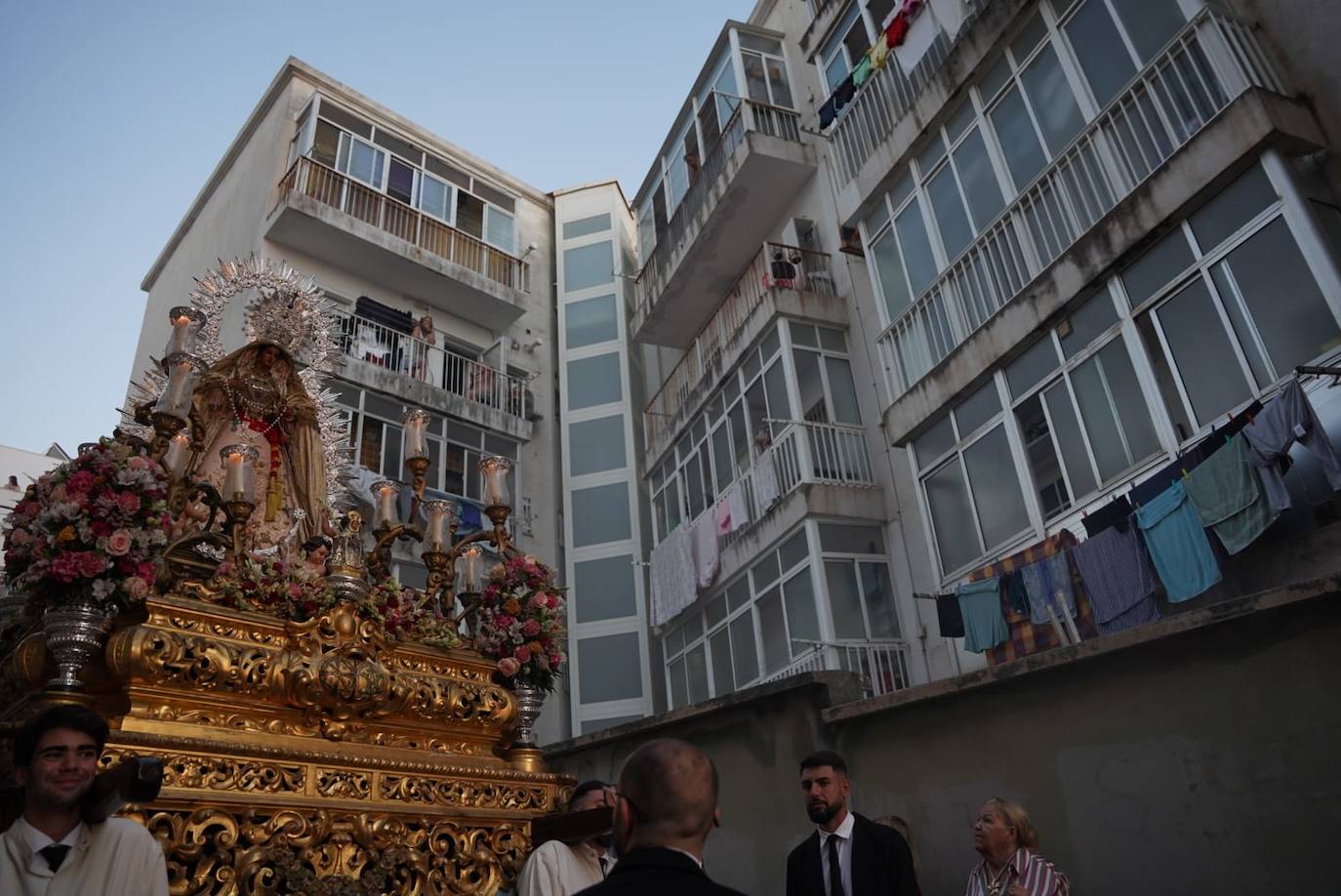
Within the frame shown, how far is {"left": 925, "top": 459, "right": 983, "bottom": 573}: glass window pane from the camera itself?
10.0 metres

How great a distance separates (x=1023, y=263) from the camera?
9.38 metres

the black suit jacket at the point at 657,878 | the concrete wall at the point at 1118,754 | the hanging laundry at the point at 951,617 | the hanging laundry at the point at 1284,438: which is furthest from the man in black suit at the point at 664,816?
the hanging laundry at the point at 951,617

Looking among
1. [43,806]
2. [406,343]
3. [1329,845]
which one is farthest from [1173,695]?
[406,343]

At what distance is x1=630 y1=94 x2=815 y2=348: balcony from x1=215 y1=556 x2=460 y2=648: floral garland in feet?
39.0

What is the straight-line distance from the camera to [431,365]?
17234 mm

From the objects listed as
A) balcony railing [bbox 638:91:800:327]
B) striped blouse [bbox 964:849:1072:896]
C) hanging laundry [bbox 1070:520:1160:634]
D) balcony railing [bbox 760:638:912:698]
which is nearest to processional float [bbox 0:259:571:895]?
striped blouse [bbox 964:849:1072:896]

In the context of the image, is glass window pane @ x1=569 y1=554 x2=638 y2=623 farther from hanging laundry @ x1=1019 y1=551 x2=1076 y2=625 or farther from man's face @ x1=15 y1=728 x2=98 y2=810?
man's face @ x1=15 y1=728 x2=98 y2=810

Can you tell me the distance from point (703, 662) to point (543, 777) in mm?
10358

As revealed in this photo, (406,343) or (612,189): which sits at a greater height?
(612,189)

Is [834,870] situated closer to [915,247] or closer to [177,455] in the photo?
[177,455]

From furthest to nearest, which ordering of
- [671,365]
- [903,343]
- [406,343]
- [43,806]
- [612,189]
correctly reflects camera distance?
[612,189] < [671,365] < [406,343] < [903,343] < [43,806]

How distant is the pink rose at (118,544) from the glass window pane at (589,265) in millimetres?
17801

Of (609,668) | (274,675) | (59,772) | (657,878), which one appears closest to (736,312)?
Answer: (609,668)

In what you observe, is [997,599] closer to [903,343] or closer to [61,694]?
[903,343]
